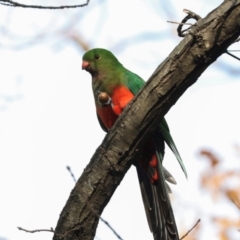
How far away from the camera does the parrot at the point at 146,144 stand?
3.43 meters

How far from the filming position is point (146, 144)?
379 cm

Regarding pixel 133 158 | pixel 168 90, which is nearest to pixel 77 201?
pixel 133 158

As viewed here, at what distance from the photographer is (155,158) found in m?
3.79

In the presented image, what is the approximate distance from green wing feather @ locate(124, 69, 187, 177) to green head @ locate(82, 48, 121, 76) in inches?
7.8

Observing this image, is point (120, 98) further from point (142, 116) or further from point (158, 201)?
point (142, 116)

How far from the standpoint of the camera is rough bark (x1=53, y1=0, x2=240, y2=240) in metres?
2.51

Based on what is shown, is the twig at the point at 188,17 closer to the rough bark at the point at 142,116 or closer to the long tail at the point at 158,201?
the rough bark at the point at 142,116

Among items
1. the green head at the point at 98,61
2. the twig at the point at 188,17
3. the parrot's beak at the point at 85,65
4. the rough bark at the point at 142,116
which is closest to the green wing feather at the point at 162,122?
the green head at the point at 98,61

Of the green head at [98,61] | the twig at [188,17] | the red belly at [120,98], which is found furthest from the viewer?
the green head at [98,61]

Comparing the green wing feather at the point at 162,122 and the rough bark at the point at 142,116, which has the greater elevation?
the green wing feather at the point at 162,122

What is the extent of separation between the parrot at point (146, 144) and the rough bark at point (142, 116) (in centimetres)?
47

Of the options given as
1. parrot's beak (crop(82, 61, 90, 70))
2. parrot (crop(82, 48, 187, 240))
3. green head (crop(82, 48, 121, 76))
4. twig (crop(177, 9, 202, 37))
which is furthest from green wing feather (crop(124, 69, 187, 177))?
twig (crop(177, 9, 202, 37))

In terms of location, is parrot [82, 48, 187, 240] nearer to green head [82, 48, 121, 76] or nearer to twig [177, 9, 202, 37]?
green head [82, 48, 121, 76]

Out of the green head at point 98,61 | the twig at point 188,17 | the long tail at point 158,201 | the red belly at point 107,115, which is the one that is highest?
the green head at point 98,61
